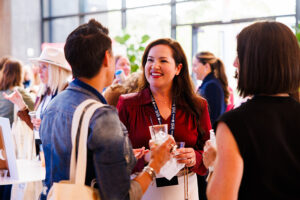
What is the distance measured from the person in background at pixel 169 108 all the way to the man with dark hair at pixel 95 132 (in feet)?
2.18

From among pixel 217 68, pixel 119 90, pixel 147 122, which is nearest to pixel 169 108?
pixel 147 122

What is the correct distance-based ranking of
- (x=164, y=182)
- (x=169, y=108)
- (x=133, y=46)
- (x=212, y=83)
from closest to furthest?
1. (x=164, y=182)
2. (x=169, y=108)
3. (x=212, y=83)
4. (x=133, y=46)

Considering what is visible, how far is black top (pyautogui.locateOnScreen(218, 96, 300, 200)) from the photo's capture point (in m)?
1.22

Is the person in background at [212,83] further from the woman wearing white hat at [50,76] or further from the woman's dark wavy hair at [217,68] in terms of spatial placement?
the woman wearing white hat at [50,76]

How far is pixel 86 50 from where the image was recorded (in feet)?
4.85

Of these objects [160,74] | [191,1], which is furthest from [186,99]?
[191,1]

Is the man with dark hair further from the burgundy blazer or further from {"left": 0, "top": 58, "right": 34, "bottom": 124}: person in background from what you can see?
{"left": 0, "top": 58, "right": 34, "bottom": 124}: person in background

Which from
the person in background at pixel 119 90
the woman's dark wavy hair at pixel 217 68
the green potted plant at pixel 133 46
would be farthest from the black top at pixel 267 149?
the green potted plant at pixel 133 46

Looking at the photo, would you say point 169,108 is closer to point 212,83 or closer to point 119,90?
point 119,90

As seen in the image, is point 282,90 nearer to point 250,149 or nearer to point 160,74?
point 250,149

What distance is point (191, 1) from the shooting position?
9.17 meters

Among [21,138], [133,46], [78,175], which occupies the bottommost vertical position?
[21,138]

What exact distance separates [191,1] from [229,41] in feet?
5.26

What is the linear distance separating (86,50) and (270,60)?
71cm
